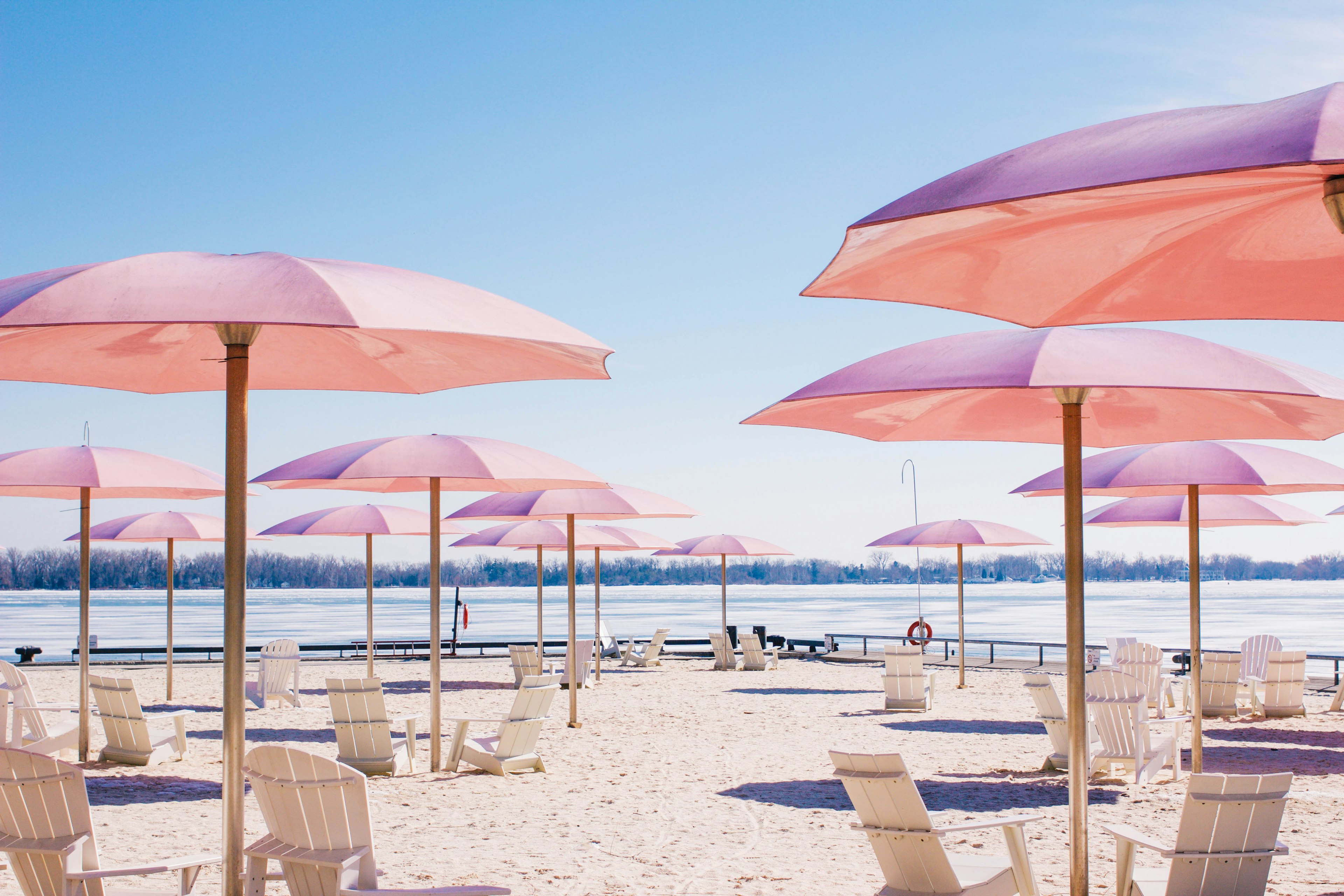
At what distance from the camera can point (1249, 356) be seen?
4.83 m

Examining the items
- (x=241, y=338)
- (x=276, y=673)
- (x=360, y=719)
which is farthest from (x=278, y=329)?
(x=276, y=673)

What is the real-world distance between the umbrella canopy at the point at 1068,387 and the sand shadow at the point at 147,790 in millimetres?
5343

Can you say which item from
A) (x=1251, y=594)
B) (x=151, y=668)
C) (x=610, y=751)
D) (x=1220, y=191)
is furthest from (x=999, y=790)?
(x=1251, y=594)

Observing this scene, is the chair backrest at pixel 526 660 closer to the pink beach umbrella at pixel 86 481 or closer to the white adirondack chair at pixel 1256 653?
the pink beach umbrella at pixel 86 481

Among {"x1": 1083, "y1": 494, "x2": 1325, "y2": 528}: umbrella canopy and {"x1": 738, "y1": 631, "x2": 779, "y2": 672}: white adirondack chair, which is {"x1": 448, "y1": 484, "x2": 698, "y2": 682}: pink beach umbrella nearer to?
{"x1": 1083, "y1": 494, "x2": 1325, "y2": 528}: umbrella canopy

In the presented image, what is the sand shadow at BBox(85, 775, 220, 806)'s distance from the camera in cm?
786

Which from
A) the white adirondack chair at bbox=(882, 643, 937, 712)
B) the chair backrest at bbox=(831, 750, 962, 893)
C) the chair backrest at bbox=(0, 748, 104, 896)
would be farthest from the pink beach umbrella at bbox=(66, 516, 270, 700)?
the chair backrest at bbox=(831, 750, 962, 893)

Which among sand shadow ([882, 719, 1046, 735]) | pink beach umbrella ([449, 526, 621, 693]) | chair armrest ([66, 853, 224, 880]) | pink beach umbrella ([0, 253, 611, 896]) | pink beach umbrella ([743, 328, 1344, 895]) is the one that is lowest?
sand shadow ([882, 719, 1046, 735])

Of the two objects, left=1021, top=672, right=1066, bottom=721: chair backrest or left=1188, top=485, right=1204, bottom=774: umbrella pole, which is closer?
left=1188, top=485, right=1204, bottom=774: umbrella pole

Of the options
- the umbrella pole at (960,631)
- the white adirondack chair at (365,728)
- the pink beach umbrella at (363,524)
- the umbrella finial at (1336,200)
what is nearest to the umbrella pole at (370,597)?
the pink beach umbrella at (363,524)

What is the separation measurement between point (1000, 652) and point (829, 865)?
22557 mm

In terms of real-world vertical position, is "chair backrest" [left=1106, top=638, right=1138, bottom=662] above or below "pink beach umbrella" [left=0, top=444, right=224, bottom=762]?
below

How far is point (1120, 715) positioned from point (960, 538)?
8.28 meters

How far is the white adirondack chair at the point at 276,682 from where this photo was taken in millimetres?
13539
